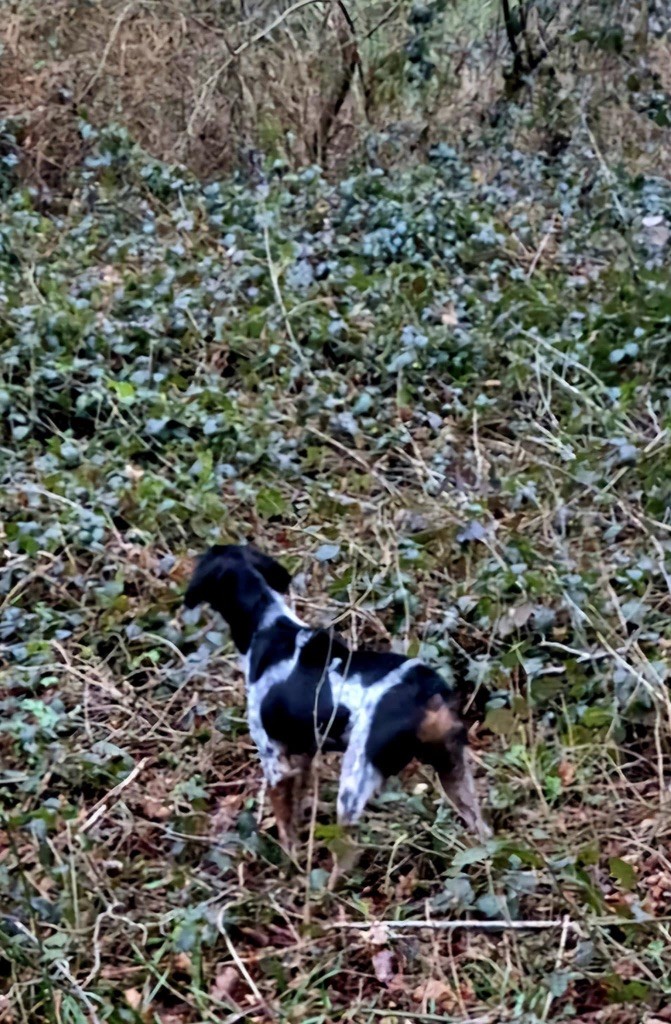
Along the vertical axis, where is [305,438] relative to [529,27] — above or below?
below

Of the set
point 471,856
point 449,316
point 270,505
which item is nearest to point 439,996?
point 471,856

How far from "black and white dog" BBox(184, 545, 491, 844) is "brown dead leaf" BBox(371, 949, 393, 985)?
15.6 inches

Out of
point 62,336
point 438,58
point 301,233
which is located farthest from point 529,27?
point 62,336

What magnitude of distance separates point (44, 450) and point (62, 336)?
0.84m

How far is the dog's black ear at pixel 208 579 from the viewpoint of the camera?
3.88m

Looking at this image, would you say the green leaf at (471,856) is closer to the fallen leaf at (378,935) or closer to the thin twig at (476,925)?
the thin twig at (476,925)

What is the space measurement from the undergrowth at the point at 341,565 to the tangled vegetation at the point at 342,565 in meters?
0.02

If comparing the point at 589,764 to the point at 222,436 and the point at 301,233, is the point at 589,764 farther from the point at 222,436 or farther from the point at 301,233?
the point at 301,233

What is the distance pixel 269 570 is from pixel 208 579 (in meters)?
0.20

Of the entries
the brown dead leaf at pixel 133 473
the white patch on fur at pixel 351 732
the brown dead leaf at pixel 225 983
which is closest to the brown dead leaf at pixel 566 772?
the white patch on fur at pixel 351 732

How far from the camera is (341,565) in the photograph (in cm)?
484

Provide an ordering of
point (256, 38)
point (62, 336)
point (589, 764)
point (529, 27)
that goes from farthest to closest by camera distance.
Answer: point (529, 27), point (256, 38), point (62, 336), point (589, 764)

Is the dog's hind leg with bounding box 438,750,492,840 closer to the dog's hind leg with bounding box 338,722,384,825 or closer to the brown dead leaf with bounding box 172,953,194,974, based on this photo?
the dog's hind leg with bounding box 338,722,384,825

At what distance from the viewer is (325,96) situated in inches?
356
